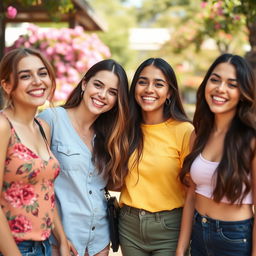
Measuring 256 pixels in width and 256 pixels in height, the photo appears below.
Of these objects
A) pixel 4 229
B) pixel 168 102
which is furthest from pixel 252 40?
pixel 4 229

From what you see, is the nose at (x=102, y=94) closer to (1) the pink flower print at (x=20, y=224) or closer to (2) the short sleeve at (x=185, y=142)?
(2) the short sleeve at (x=185, y=142)

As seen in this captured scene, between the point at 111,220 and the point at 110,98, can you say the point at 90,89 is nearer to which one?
the point at 110,98

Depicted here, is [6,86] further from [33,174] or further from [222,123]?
[222,123]

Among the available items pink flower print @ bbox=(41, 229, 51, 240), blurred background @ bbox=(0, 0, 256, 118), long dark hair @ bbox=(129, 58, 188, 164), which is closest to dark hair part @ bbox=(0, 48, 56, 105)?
pink flower print @ bbox=(41, 229, 51, 240)

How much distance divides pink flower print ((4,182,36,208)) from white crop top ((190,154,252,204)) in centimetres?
99

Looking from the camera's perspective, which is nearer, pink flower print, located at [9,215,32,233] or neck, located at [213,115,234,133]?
pink flower print, located at [9,215,32,233]

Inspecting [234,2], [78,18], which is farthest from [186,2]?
[234,2]

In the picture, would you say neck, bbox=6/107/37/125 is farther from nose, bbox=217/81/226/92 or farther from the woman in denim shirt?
nose, bbox=217/81/226/92

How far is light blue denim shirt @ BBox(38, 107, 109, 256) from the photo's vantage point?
9.89ft

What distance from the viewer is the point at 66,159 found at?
9.88ft

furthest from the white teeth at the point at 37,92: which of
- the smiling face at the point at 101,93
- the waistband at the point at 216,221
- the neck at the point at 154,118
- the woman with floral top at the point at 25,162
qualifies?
the waistband at the point at 216,221

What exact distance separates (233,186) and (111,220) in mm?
962

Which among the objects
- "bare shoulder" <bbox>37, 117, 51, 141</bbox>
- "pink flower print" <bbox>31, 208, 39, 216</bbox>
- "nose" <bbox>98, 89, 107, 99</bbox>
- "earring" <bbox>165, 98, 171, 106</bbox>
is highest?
"nose" <bbox>98, 89, 107, 99</bbox>

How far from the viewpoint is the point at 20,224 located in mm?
2434
